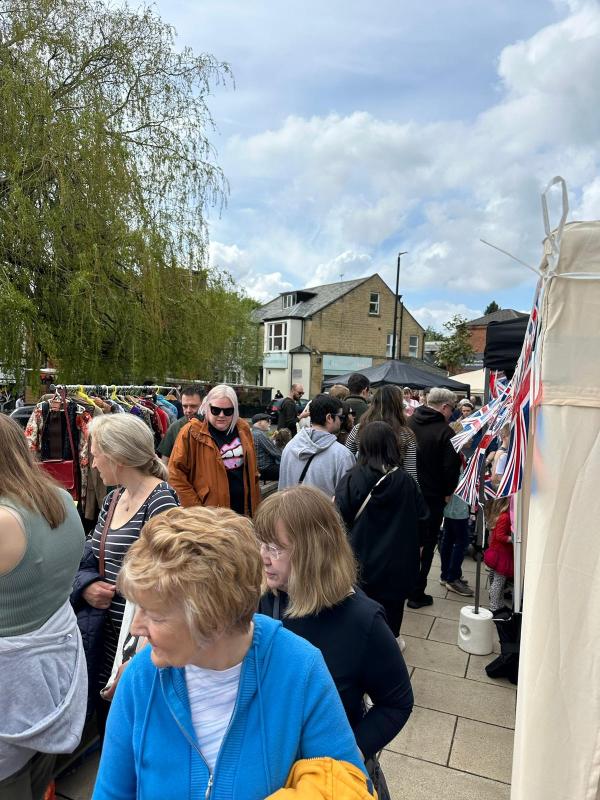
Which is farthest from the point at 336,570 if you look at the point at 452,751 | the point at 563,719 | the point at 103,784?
the point at 452,751

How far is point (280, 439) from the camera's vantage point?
7.32m

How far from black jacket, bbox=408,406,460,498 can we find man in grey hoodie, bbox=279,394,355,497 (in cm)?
123

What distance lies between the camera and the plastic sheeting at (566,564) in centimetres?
183

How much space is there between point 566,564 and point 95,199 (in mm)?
10487

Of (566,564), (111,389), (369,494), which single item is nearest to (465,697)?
(369,494)

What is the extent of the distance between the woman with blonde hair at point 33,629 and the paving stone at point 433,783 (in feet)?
5.83

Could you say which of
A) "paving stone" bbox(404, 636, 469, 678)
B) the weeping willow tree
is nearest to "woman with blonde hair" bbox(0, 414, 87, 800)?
"paving stone" bbox(404, 636, 469, 678)

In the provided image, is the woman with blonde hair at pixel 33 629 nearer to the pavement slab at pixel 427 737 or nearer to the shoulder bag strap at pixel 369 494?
the shoulder bag strap at pixel 369 494

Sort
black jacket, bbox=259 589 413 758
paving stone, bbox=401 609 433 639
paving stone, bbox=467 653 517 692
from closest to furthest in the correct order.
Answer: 1. black jacket, bbox=259 589 413 758
2. paving stone, bbox=467 653 517 692
3. paving stone, bbox=401 609 433 639

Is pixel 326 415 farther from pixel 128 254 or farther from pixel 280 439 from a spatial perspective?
pixel 128 254

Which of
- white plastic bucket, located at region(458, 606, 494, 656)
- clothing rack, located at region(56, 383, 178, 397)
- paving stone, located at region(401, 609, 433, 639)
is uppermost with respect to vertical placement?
clothing rack, located at region(56, 383, 178, 397)

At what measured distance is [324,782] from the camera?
1097 millimetres

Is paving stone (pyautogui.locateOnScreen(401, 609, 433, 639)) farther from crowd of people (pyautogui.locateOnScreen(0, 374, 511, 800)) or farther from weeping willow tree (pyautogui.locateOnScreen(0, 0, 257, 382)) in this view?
weeping willow tree (pyautogui.locateOnScreen(0, 0, 257, 382))

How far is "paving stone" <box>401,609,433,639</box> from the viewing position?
14.6ft
